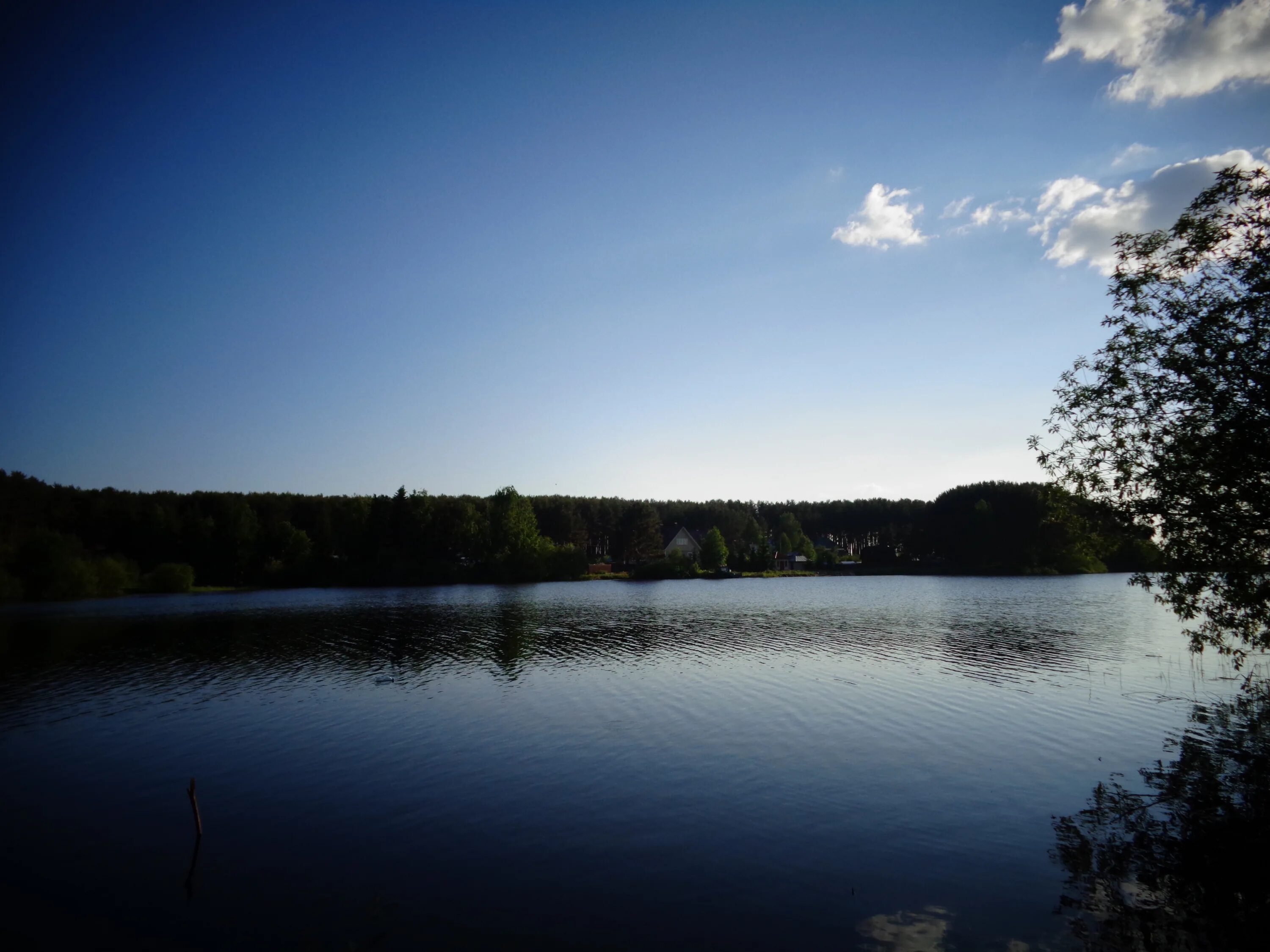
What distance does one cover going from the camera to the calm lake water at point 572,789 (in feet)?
37.3

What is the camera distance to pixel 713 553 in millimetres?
147000

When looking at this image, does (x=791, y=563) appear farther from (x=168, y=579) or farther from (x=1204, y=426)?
(x=1204, y=426)

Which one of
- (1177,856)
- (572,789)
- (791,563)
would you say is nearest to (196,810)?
(572,789)

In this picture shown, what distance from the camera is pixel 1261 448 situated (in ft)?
55.9

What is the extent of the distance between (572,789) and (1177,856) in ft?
42.9

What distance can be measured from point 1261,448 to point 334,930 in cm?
2351

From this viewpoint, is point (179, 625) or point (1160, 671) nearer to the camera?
point (1160, 671)

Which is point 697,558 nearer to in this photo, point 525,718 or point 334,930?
point 525,718

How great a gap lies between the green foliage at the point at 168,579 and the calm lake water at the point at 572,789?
81.7m

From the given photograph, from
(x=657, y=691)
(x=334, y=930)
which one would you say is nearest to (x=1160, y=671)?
(x=657, y=691)

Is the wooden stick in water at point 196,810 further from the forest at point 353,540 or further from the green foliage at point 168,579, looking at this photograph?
the green foliage at point 168,579

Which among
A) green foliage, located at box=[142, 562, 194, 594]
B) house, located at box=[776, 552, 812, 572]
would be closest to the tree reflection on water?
green foliage, located at box=[142, 562, 194, 594]

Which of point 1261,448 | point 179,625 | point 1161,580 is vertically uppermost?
point 1261,448

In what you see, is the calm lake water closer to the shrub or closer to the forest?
the shrub
